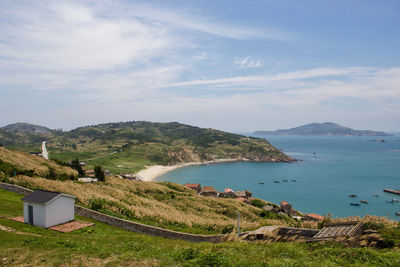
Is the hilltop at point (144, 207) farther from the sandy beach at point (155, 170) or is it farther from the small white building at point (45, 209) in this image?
the sandy beach at point (155, 170)

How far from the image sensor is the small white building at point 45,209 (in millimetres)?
15922

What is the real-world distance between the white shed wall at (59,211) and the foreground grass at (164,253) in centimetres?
152

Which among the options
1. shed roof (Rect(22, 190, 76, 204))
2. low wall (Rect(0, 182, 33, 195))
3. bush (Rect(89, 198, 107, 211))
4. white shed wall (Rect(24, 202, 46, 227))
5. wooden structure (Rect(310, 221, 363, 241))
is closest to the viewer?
wooden structure (Rect(310, 221, 363, 241))

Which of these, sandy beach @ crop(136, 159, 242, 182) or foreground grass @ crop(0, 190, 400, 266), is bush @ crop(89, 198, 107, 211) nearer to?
foreground grass @ crop(0, 190, 400, 266)

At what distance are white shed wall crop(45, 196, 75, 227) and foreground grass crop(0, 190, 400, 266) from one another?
1521mm

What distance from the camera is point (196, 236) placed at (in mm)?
16109

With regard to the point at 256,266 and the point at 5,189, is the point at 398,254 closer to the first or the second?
the point at 256,266

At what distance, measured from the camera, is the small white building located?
52.2ft

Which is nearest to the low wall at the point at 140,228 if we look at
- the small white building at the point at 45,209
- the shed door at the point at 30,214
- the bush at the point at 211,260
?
the small white building at the point at 45,209

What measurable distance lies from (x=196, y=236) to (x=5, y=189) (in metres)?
19.8

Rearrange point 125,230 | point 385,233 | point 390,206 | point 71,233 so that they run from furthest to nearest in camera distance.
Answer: point 390,206 < point 125,230 < point 71,233 < point 385,233

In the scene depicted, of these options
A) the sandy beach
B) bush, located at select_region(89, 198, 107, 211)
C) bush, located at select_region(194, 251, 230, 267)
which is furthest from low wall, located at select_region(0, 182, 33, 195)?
the sandy beach

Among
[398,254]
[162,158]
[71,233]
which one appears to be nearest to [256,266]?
[398,254]

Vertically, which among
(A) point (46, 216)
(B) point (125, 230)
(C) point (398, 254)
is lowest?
(B) point (125, 230)
